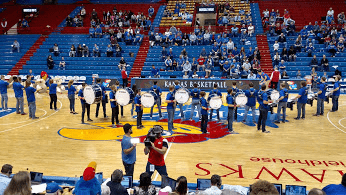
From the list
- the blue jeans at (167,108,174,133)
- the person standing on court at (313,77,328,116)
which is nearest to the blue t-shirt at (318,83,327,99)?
the person standing on court at (313,77,328,116)

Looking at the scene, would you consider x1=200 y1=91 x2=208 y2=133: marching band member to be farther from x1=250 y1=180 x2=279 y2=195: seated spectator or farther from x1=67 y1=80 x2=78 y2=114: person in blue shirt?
x1=250 y1=180 x2=279 y2=195: seated spectator

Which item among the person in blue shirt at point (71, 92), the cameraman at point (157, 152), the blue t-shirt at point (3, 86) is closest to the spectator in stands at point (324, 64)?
the person in blue shirt at point (71, 92)

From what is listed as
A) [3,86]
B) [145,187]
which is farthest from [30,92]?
[145,187]

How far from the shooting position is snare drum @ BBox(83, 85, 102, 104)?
1476 centimetres

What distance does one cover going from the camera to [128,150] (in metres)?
7.84

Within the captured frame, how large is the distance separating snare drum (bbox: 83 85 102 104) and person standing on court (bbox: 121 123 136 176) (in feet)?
23.3

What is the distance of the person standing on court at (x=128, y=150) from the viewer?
25.8ft

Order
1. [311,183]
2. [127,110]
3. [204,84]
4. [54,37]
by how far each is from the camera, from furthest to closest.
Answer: [54,37], [204,84], [127,110], [311,183]

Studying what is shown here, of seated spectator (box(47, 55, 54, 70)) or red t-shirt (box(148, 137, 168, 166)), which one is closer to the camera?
red t-shirt (box(148, 137, 168, 166))

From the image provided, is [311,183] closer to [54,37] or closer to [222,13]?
[222,13]

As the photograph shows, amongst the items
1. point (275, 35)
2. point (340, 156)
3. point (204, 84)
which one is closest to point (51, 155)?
point (340, 156)

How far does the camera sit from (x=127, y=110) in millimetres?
17984

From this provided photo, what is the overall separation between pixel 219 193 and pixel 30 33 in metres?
33.3

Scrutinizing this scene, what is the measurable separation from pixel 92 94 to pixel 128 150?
295 inches
